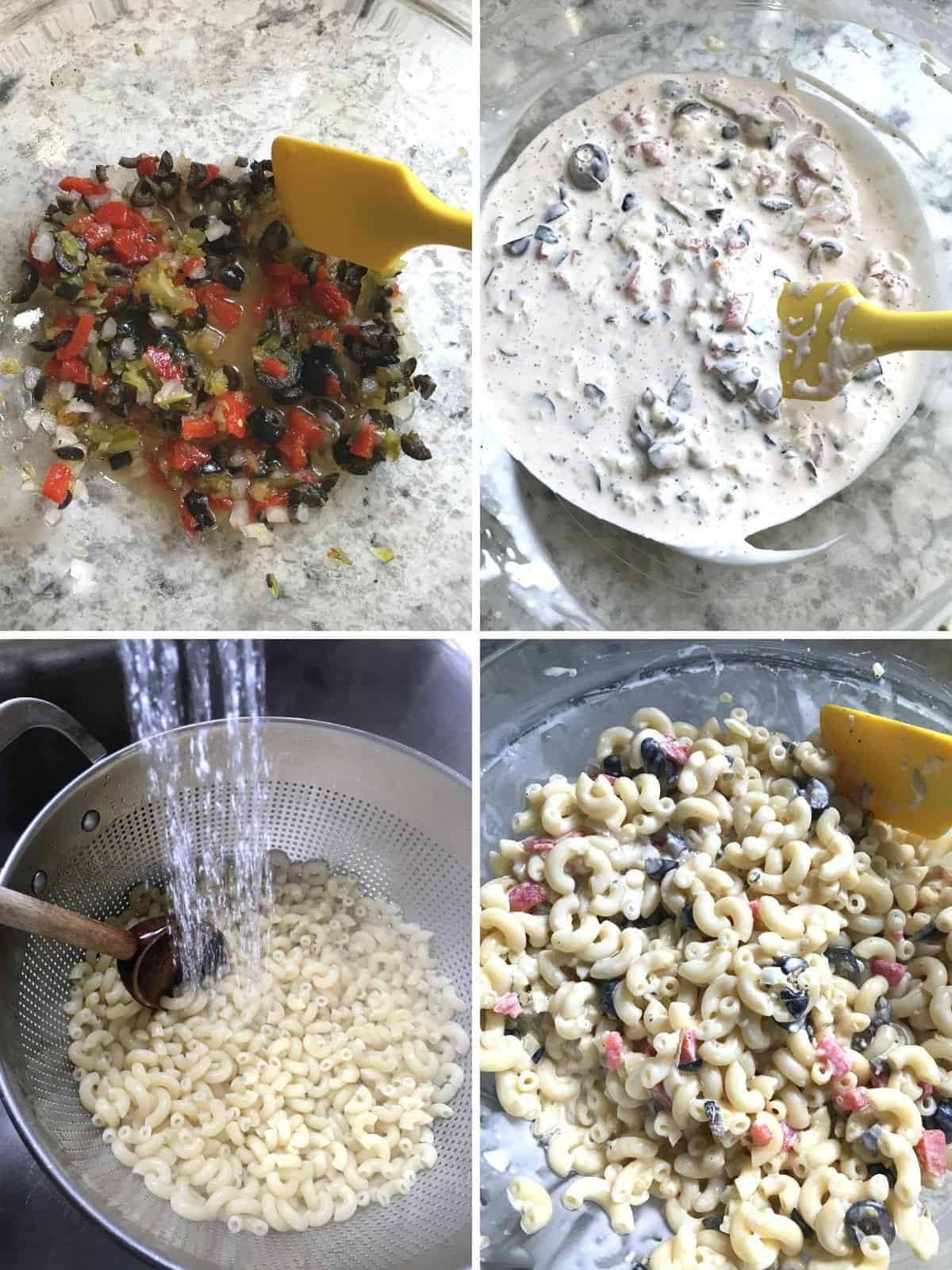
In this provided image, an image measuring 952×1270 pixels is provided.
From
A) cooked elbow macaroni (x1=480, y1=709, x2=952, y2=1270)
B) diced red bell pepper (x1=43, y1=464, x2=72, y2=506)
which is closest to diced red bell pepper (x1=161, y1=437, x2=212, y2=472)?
diced red bell pepper (x1=43, y1=464, x2=72, y2=506)

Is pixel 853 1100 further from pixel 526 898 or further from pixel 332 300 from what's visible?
pixel 332 300

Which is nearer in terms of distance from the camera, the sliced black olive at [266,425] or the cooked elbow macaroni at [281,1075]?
the cooked elbow macaroni at [281,1075]

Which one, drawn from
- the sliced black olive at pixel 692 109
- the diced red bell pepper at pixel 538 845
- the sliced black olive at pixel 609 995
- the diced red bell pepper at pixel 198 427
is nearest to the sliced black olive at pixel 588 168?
the sliced black olive at pixel 692 109

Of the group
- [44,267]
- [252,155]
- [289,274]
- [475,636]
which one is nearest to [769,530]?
[475,636]

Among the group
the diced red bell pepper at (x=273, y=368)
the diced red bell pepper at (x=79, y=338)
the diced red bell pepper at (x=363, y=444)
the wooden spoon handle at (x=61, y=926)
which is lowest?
the wooden spoon handle at (x=61, y=926)

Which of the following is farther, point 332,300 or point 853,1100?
point 332,300

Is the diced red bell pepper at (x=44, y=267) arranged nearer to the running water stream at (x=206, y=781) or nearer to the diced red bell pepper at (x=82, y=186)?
the diced red bell pepper at (x=82, y=186)
